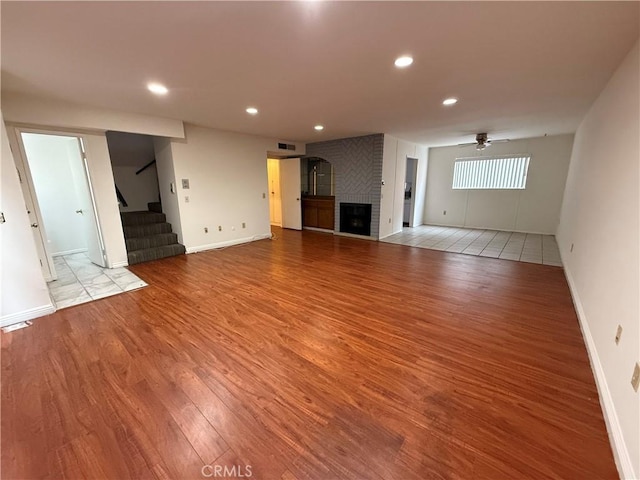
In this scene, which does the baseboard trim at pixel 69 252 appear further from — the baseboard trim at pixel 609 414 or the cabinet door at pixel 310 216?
the baseboard trim at pixel 609 414

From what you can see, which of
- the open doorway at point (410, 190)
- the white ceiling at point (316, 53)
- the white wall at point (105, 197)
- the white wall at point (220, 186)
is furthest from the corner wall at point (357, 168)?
the white wall at point (105, 197)

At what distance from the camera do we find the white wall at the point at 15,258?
2.53 meters

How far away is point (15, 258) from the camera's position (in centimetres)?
262

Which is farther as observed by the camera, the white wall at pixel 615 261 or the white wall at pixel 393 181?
the white wall at pixel 393 181

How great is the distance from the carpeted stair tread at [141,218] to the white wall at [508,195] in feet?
25.3

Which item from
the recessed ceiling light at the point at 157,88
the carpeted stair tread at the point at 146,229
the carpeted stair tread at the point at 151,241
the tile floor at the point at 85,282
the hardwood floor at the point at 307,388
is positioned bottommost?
the hardwood floor at the point at 307,388

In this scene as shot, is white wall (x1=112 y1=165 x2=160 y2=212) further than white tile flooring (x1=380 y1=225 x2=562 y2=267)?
Yes

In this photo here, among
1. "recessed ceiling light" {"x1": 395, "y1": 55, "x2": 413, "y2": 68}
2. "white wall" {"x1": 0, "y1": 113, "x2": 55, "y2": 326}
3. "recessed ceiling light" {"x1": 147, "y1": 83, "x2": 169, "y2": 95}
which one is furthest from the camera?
"recessed ceiling light" {"x1": 147, "y1": 83, "x2": 169, "y2": 95}

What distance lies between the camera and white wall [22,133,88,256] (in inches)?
177

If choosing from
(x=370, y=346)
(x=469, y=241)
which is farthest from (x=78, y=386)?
(x=469, y=241)

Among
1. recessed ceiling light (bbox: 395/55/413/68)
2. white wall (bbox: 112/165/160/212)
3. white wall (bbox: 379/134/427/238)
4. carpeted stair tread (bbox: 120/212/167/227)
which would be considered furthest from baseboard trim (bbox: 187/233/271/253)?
recessed ceiling light (bbox: 395/55/413/68)

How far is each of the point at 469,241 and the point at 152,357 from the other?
257 inches

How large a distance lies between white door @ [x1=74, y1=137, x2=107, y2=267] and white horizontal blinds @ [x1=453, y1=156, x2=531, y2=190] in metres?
8.80

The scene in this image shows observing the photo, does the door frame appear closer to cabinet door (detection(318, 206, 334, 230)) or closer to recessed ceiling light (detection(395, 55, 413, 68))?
recessed ceiling light (detection(395, 55, 413, 68))
